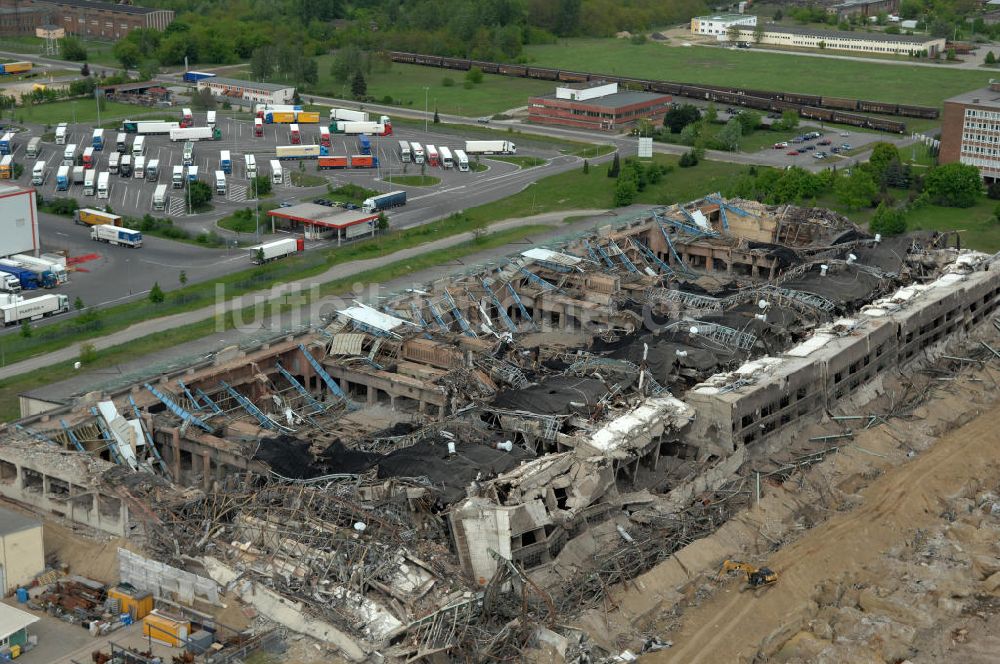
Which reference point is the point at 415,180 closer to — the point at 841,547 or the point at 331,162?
the point at 331,162

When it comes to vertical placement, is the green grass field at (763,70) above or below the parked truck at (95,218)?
above

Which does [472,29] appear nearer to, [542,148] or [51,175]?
[542,148]

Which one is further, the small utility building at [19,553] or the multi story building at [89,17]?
the multi story building at [89,17]

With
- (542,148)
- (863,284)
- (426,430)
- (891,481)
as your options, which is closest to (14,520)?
(426,430)

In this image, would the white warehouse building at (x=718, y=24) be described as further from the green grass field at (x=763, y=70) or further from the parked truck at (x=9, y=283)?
the parked truck at (x=9, y=283)

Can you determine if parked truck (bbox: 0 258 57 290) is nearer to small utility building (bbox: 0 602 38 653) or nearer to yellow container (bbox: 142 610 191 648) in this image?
small utility building (bbox: 0 602 38 653)

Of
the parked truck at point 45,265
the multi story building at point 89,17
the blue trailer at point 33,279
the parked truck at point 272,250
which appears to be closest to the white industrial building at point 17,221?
the parked truck at point 45,265

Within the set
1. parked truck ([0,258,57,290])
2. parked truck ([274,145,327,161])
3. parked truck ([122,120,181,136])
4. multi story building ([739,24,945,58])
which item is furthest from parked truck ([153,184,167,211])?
multi story building ([739,24,945,58])
